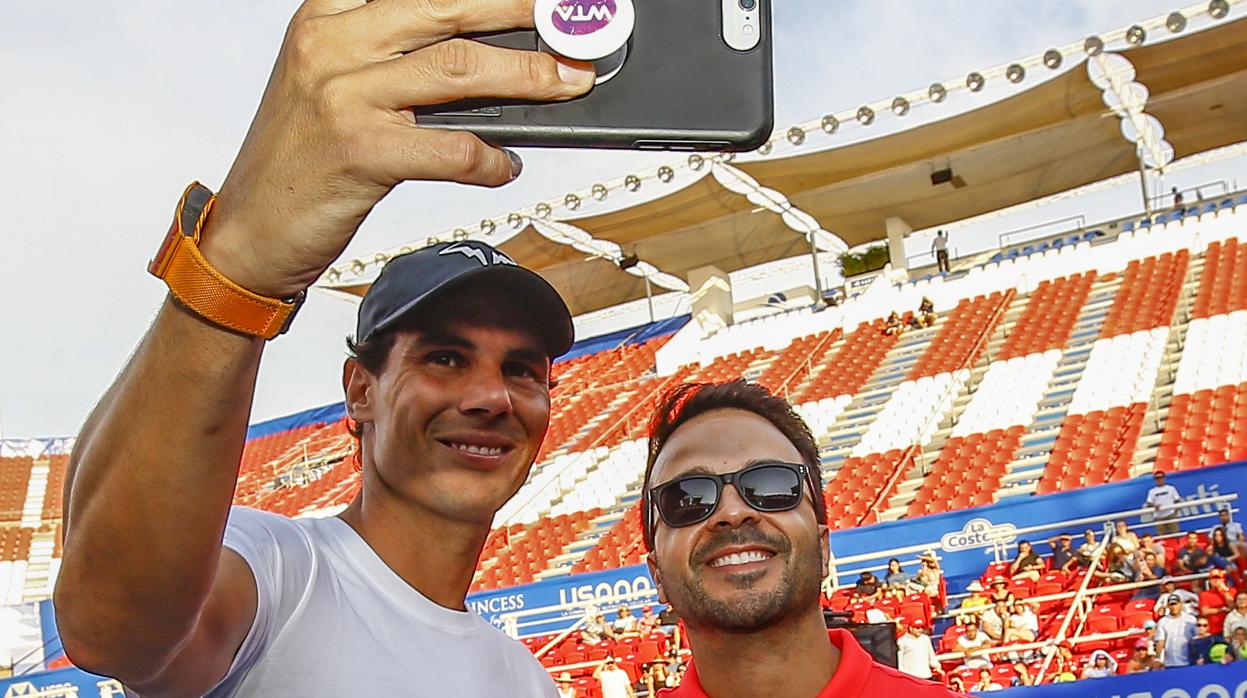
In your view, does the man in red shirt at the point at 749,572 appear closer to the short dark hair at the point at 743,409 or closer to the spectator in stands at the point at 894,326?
the short dark hair at the point at 743,409

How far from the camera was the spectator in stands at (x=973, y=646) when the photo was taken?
7.93 m

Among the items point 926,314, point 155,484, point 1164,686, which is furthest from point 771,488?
point 926,314

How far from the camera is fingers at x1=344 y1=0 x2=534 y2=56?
79 centimetres

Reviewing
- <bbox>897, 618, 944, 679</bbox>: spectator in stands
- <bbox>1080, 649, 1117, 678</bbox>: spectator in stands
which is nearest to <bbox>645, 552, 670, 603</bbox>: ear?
<bbox>897, 618, 944, 679</bbox>: spectator in stands

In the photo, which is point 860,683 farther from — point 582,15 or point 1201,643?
point 1201,643

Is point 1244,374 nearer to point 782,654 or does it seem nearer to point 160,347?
point 782,654

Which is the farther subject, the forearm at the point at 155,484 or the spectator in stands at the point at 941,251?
the spectator in stands at the point at 941,251

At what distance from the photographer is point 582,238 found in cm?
1947

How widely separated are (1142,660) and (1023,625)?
88 centimetres

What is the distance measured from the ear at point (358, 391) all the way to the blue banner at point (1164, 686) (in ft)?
17.9

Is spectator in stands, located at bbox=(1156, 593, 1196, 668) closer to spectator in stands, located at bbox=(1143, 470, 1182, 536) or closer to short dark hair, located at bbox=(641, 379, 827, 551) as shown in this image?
spectator in stands, located at bbox=(1143, 470, 1182, 536)

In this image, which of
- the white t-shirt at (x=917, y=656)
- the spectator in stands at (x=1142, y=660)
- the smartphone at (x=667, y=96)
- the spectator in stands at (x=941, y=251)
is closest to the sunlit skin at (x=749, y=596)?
the smartphone at (x=667, y=96)

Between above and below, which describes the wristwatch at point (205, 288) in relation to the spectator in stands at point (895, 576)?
below

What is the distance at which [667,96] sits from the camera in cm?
94
